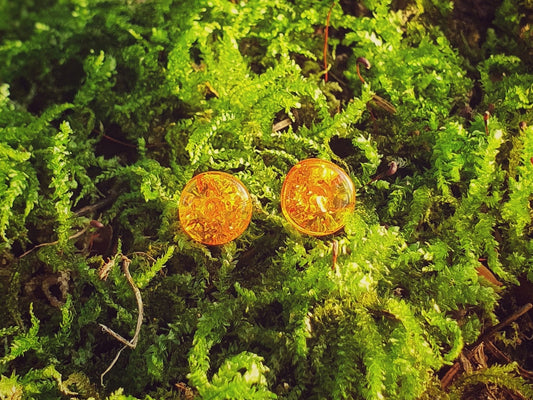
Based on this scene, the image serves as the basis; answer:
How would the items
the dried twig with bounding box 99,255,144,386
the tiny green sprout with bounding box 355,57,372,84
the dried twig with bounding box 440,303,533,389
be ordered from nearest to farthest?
the dried twig with bounding box 99,255,144,386 < the dried twig with bounding box 440,303,533,389 < the tiny green sprout with bounding box 355,57,372,84

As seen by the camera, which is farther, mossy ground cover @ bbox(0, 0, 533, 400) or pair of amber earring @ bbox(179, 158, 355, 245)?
pair of amber earring @ bbox(179, 158, 355, 245)

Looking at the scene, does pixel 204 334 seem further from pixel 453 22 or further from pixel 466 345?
pixel 453 22

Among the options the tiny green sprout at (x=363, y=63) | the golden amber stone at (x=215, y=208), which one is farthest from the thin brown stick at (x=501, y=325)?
the tiny green sprout at (x=363, y=63)

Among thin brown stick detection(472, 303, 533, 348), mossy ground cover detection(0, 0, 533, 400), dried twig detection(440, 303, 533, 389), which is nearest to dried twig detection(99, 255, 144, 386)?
mossy ground cover detection(0, 0, 533, 400)

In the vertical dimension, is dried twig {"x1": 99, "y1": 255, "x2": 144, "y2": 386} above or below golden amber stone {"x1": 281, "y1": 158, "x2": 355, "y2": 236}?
below

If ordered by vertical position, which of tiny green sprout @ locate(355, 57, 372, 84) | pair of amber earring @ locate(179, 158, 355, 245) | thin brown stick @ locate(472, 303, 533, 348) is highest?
tiny green sprout @ locate(355, 57, 372, 84)

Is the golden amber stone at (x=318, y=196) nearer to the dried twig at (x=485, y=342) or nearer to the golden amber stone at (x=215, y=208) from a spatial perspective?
the golden amber stone at (x=215, y=208)

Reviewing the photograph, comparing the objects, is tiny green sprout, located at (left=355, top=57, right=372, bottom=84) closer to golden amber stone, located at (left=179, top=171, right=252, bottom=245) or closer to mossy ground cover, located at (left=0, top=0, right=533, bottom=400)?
mossy ground cover, located at (left=0, top=0, right=533, bottom=400)

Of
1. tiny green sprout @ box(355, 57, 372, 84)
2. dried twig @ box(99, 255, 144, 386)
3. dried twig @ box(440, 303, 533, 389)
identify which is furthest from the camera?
tiny green sprout @ box(355, 57, 372, 84)
